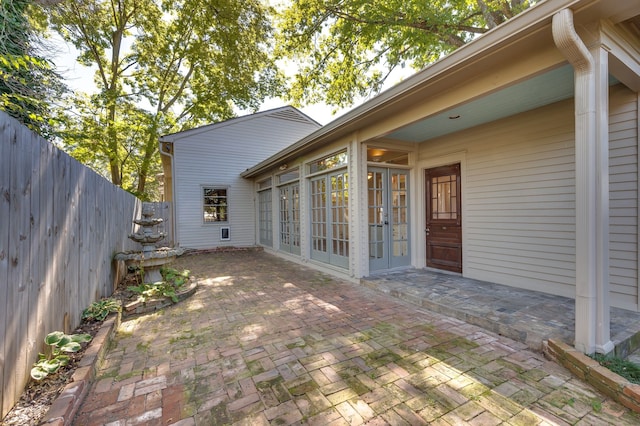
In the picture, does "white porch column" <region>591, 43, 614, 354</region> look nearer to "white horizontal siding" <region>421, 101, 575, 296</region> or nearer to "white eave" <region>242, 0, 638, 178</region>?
"white eave" <region>242, 0, 638, 178</region>

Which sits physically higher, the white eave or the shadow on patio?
the white eave

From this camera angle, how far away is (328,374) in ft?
6.72

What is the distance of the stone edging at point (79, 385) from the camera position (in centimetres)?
147

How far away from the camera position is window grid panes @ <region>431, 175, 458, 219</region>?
475 centimetres

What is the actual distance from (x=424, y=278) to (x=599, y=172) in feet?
9.04

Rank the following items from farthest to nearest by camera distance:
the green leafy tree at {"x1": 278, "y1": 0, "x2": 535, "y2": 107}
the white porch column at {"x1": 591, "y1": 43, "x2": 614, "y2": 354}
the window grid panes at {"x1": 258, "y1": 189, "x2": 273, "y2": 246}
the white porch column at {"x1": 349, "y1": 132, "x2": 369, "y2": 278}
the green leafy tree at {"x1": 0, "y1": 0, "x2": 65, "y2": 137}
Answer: the window grid panes at {"x1": 258, "y1": 189, "x2": 273, "y2": 246}, the green leafy tree at {"x1": 278, "y1": 0, "x2": 535, "y2": 107}, the white porch column at {"x1": 349, "y1": 132, "x2": 369, "y2": 278}, the green leafy tree at {"x1": 0, "y1": 0, "x2": 65, "y2": 137}, the white porch column at {"x1": 591, "y1": 43, "x2": 614, "y2": 354}

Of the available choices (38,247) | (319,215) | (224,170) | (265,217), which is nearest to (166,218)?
(224,170)

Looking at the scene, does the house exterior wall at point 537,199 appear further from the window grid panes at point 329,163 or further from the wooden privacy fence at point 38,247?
the wooden privacy fence at point 38,247

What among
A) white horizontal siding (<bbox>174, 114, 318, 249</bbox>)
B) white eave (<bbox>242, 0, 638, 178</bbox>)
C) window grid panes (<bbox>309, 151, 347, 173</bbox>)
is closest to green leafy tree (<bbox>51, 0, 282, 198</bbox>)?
white horizontal siding (<bbox>174, 114, 318, 249</bbox>)

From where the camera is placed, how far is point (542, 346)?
2330 mm

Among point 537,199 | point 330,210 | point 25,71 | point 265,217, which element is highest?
point 25,71

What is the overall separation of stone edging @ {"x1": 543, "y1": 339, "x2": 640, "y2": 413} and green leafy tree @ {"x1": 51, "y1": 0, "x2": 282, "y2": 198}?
10936 millimetres

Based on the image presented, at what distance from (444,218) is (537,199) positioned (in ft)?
4.67

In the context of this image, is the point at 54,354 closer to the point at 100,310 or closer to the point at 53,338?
the point at 53,338
